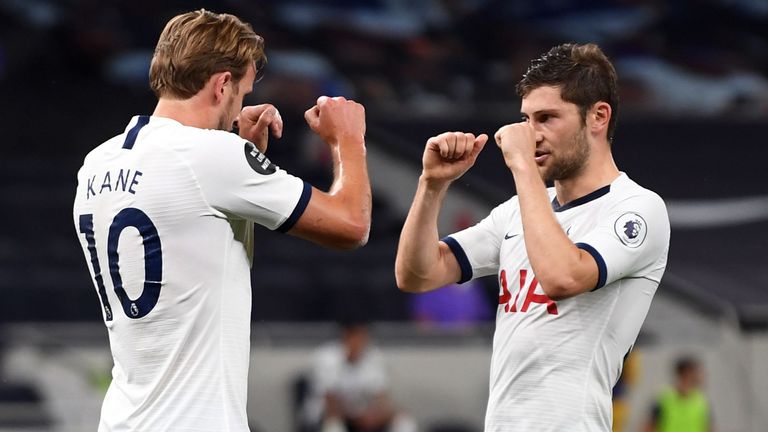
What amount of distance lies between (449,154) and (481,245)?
0.37 metres

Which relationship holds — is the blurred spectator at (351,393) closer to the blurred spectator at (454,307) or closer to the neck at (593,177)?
the blurred spectator at (454,307)

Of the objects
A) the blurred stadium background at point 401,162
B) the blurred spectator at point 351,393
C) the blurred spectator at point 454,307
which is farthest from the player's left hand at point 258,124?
the blurred spectator at point 454,307

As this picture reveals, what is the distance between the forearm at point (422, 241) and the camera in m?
3.80

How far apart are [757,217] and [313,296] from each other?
5157mm

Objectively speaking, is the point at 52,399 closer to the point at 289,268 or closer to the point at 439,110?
the point at 289,268

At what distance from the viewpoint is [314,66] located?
15336mm

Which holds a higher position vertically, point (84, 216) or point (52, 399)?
point (84, 216)

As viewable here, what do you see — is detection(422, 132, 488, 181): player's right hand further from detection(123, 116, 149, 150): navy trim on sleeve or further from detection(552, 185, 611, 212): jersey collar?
detection(123, 116, 149, 150): navy trim on sleeve

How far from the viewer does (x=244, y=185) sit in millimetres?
3307

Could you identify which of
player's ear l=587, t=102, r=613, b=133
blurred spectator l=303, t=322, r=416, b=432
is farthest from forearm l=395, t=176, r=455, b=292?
blurred spectator l=303, t=322, r=416, b=432

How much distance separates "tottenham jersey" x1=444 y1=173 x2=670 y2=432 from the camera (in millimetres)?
3506

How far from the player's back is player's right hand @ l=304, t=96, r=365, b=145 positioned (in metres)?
0.32

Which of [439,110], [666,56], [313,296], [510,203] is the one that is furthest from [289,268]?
[510,203]

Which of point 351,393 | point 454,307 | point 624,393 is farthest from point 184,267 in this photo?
point 454,307
